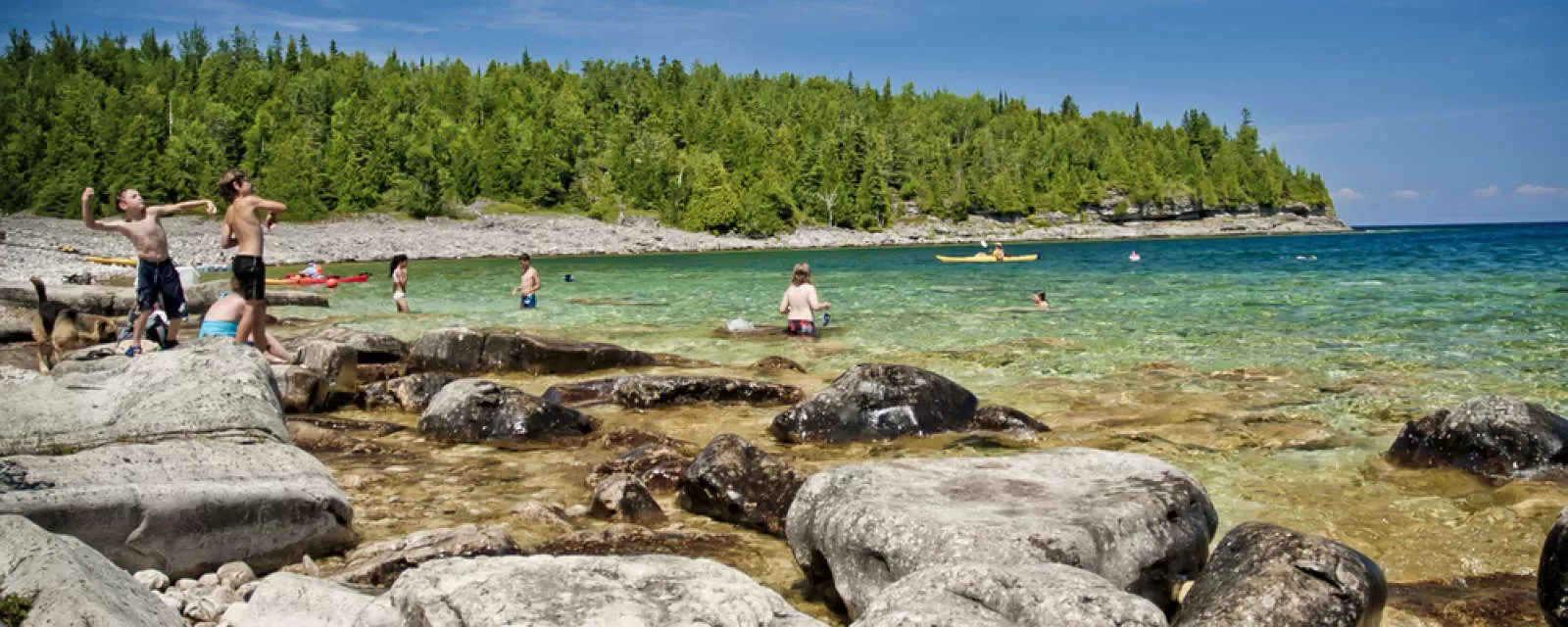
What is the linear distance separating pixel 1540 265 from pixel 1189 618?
54187 mm

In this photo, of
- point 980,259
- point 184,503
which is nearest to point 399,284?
point 184,503

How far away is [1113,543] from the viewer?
4.87 metres

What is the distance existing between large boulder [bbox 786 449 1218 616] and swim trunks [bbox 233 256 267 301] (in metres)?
7.81

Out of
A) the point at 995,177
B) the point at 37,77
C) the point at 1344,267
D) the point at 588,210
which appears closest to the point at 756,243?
the point at 588,210

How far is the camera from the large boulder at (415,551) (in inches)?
211

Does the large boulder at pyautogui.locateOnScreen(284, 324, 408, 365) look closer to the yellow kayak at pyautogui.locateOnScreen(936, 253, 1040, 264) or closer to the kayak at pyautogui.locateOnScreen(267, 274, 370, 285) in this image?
the kayak at pyautogui.locateOnScreen(267, 274, 370, 285)

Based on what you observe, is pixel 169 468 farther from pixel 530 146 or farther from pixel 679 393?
pixel 530 146

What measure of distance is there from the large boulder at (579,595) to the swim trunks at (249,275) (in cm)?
823

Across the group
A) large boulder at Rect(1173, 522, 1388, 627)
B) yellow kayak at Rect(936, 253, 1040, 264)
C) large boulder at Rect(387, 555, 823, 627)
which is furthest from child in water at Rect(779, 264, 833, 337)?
yellow kayak at Rect(936, 253, 1040, 264)

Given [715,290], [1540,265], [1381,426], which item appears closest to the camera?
[1381,426]

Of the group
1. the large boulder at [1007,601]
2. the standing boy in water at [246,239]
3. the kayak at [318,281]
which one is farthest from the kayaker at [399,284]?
the large boulder at [1007,601]

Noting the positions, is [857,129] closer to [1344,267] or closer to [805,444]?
[1344,267]

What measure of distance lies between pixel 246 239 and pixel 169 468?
5.79 m

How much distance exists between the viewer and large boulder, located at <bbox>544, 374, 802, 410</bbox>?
11492 millimetres
